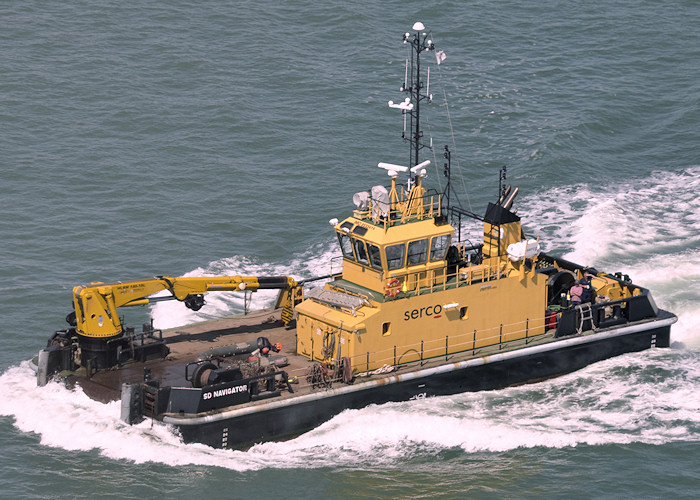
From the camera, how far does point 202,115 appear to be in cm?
4897

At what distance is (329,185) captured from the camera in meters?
44.9

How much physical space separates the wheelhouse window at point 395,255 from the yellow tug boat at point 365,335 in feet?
0.16

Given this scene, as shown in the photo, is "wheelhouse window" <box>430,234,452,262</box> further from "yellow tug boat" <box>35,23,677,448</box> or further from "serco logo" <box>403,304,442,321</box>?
"serco logo" <box>403,304,442,321</box>

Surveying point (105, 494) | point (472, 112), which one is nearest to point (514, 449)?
point (105, 494)

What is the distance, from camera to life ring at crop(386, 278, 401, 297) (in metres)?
31.4

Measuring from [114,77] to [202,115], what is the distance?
4721 mm

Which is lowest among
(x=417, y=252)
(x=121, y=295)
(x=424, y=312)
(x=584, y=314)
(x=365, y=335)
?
(x=365, y=335)

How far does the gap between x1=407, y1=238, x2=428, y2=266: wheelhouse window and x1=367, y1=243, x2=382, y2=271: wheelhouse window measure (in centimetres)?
78

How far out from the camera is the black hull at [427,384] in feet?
96.4

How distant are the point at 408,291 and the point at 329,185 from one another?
13.7m

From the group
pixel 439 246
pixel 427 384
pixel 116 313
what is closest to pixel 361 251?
pixel 439 246

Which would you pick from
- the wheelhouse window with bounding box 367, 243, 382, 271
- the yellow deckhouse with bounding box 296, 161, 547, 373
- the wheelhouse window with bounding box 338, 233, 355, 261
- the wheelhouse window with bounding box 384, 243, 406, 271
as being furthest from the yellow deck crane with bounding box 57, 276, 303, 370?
the wheelhouse window with bounding box 384, 243, 406, 271

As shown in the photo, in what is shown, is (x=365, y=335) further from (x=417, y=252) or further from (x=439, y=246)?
(x=439, y=246)

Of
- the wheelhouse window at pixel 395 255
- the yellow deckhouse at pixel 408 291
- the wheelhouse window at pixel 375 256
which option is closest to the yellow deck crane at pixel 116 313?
the yellow deckhouse at pixel 408 291
